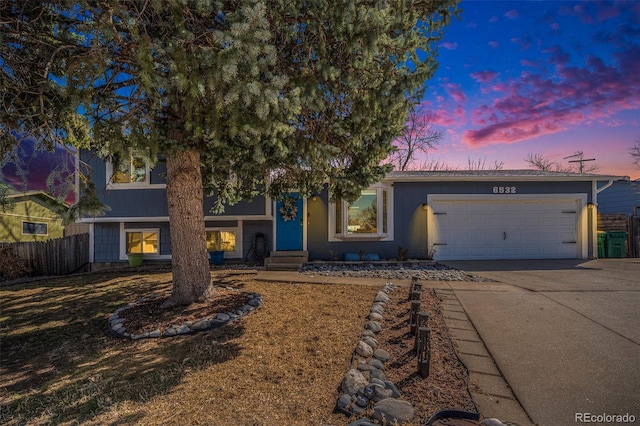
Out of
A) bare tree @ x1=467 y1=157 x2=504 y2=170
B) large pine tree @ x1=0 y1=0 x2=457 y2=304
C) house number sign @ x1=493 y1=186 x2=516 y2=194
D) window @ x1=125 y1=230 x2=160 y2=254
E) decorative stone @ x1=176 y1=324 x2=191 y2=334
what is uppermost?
bare tree @ x1=467 y1=157 x2=504 y2=170

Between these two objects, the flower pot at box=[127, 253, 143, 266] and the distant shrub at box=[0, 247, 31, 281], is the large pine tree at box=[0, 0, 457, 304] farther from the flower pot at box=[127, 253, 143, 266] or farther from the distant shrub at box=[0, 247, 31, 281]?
the distant shrub at box=[0, 247, 31, 281]

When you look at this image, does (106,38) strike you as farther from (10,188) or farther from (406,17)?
(406,17)

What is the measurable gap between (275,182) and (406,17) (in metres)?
4.30

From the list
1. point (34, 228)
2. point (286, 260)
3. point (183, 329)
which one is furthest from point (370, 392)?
point (34, 228)

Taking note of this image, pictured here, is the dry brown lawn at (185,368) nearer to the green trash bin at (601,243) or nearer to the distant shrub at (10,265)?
the distant shrub at (10,265)

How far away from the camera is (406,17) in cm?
388

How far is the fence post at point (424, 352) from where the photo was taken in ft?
9.30

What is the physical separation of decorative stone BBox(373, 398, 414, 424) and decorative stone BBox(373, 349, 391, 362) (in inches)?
31.9

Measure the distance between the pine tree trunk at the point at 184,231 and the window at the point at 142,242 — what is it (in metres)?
6.93

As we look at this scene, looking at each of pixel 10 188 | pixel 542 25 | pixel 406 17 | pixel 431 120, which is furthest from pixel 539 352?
pixel 431 120

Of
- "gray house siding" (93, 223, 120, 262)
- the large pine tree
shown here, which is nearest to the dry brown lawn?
the large pine tree

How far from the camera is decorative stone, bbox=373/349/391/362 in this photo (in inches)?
127

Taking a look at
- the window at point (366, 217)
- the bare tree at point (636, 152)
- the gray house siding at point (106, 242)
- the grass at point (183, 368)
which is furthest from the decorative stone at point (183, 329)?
the bare tree at point (636, 152)

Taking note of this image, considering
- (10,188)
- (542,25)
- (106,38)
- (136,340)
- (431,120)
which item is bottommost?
(136,340)
